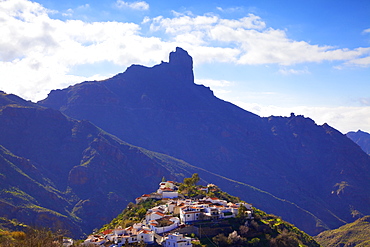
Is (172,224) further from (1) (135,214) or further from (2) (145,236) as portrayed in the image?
(1) (135,214)

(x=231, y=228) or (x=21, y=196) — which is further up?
(x=231, y=228)

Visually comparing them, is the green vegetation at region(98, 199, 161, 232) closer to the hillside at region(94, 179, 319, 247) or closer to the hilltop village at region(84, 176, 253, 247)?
the hillside at region(94, 179, 319, 247)

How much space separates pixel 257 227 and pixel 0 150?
135 meters

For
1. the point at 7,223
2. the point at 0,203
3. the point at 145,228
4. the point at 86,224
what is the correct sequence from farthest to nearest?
1. the point at 86,224
2. the point at 0,203
3. the point at 7,223
4. the point at 145,228

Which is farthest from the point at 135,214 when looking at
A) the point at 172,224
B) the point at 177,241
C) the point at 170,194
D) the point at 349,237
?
the point at 349,237

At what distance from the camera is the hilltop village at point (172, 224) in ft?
237

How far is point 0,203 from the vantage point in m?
143

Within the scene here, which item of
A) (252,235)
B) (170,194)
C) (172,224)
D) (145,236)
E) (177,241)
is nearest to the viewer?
(177,241)

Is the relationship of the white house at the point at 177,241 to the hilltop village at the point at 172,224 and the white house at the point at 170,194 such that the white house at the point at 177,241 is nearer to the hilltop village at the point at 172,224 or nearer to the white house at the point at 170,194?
the hilltop village at the point at 172,224

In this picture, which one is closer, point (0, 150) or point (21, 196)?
A: point (21, 196)

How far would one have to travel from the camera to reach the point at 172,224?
7738 centimetres

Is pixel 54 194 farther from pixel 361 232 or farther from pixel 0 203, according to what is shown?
pixel 361 232

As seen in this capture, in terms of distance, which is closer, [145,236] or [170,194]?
[145,236]

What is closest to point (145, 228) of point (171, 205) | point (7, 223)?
point (171, 205)
